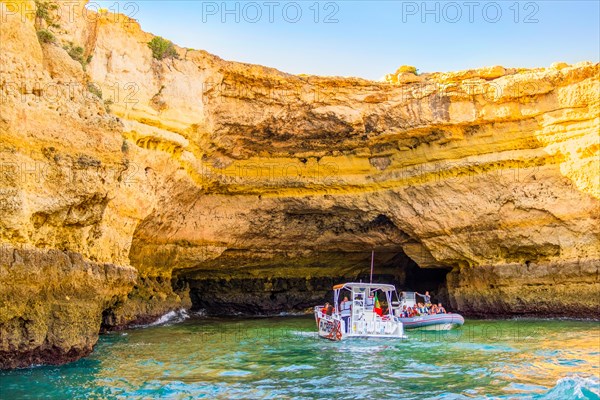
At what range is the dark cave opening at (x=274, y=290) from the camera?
28500mm

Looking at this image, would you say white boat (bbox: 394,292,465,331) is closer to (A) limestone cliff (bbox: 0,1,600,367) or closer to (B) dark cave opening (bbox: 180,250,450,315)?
(A) limestone cliff (bbox: 0,1,600,367)

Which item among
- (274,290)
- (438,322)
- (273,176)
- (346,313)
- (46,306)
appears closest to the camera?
(46,306)

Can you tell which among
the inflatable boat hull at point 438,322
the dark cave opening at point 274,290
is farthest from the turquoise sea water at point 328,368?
the dark cave opening at point 274,290

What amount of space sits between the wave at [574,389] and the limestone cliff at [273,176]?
8.71m

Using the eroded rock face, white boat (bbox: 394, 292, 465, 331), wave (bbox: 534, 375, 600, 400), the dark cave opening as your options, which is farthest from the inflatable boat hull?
the eroded rock face

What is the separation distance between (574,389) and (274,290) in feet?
68.6

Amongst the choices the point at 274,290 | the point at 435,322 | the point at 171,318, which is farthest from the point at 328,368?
the point at 274,290

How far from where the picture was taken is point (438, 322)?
1958 centimetres

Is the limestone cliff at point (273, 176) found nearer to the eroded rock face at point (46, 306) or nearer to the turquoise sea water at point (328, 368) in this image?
the eroded rock face at point (46, 306)

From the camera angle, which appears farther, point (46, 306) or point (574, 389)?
point (46, 306)

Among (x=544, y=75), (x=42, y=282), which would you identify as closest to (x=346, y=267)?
(x=544, y=75)

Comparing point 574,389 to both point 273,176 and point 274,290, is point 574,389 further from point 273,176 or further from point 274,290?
point 274,290

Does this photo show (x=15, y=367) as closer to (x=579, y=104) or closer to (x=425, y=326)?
(x=425, y=326)

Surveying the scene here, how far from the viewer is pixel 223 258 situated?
2575 cm
